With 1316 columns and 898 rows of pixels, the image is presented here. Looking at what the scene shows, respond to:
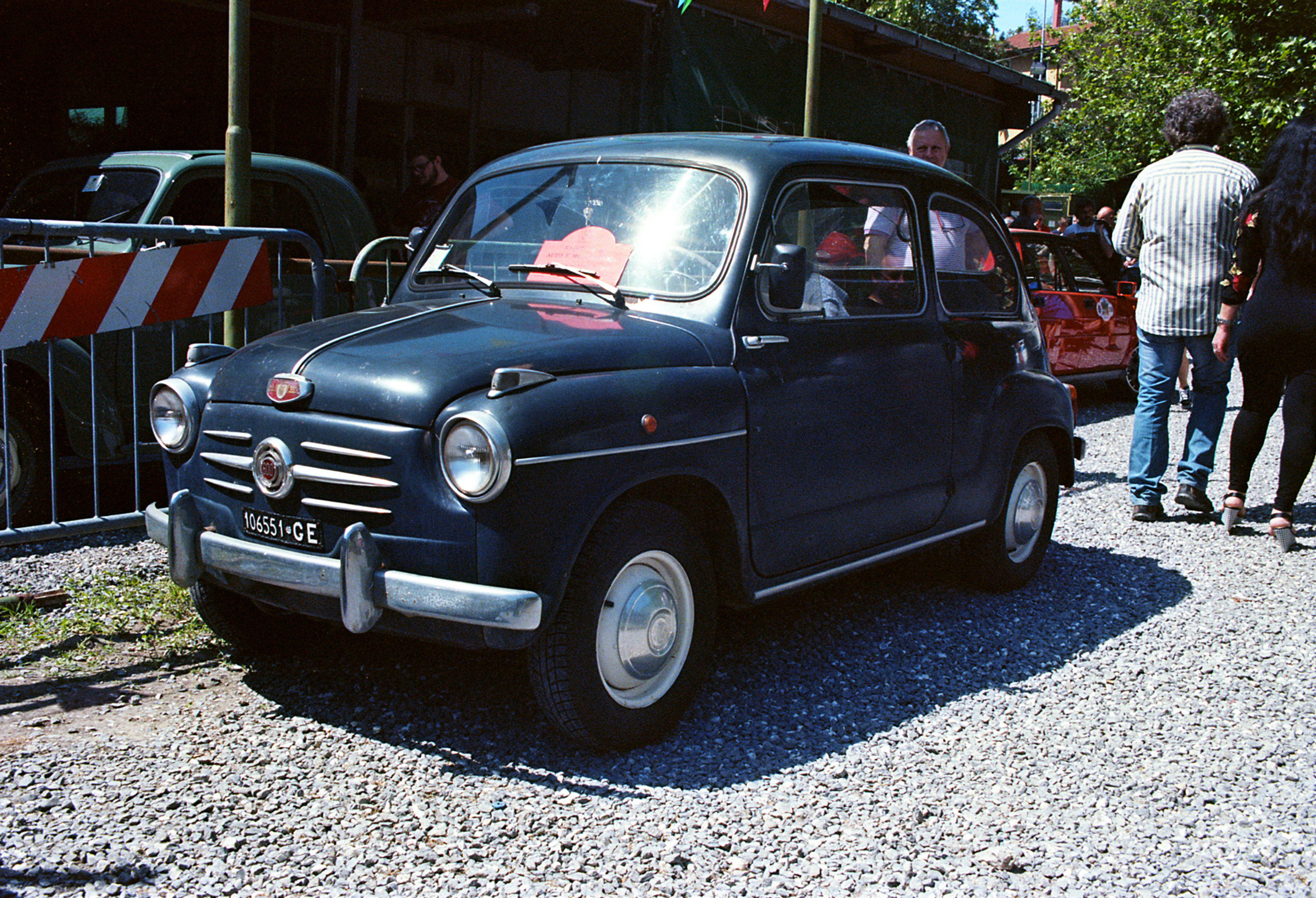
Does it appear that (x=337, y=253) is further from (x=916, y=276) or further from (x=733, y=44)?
(x=733, y=44)

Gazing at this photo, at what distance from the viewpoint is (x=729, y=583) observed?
154 inches

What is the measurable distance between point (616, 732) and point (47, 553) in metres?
3.20

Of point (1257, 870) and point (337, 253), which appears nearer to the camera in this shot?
point (1257, 870)

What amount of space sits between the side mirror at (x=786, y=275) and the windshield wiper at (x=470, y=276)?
3.07 feet

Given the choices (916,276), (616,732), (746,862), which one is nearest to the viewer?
(746,862)

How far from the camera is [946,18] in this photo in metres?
50.4

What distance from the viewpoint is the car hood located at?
3342 mm

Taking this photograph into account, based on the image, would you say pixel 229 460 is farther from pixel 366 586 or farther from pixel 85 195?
pixel 85 195

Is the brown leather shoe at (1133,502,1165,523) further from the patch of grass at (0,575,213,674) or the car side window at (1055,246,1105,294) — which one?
the patch of grass at (0,575,213,674)

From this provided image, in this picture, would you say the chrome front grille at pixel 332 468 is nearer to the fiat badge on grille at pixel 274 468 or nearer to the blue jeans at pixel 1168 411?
the fiat badge on grille at pixel 274 468

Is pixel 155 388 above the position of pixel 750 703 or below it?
above

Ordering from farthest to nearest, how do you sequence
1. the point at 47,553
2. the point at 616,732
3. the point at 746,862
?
the point at 47,553 → the point at 616,732 → the point at 746,862

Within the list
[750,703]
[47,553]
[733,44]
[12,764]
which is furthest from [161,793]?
[733,44]

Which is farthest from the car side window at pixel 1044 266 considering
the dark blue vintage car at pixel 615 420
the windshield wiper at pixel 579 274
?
the windshield wiper at pixel 579 274
